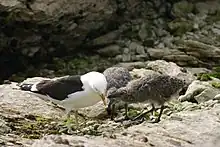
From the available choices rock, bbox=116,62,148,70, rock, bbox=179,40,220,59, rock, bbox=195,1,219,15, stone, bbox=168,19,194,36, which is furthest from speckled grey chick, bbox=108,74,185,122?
rock, bbox=195,1,219,15

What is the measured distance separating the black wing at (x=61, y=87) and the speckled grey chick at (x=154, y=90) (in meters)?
1.05

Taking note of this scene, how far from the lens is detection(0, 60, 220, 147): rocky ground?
774cm

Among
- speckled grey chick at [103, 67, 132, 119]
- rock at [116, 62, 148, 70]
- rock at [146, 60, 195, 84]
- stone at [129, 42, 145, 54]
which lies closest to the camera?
speckled grey chick at [103, 67, 132, 119]

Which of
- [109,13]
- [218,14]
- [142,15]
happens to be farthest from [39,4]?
[218,14]

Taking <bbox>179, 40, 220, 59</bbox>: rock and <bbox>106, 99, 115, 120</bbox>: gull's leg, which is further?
<bbox>179, 40, 220, 59</bbox>: rock

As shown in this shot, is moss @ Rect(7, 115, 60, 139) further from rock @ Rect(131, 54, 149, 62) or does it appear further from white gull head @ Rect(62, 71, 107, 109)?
rock @ Rect(131, 54, 149, 62)

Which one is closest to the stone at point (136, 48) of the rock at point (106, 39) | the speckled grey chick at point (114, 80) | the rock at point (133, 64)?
the rock at point (106, 39)

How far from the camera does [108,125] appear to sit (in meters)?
9.16

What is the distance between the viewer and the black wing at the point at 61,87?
887 cm

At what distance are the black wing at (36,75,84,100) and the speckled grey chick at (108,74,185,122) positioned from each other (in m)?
1.05

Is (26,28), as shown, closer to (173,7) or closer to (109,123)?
(173,7)

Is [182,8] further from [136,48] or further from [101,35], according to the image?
[101,35]

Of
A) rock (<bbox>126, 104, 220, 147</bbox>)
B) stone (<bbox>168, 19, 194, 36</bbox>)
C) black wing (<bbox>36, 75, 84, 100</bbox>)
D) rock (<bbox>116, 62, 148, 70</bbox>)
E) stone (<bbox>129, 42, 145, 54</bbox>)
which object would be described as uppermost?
stone (<bbox>168, 19, 194, 36</bbox>)

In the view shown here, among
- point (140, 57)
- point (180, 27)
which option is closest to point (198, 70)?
point (140, 57)
